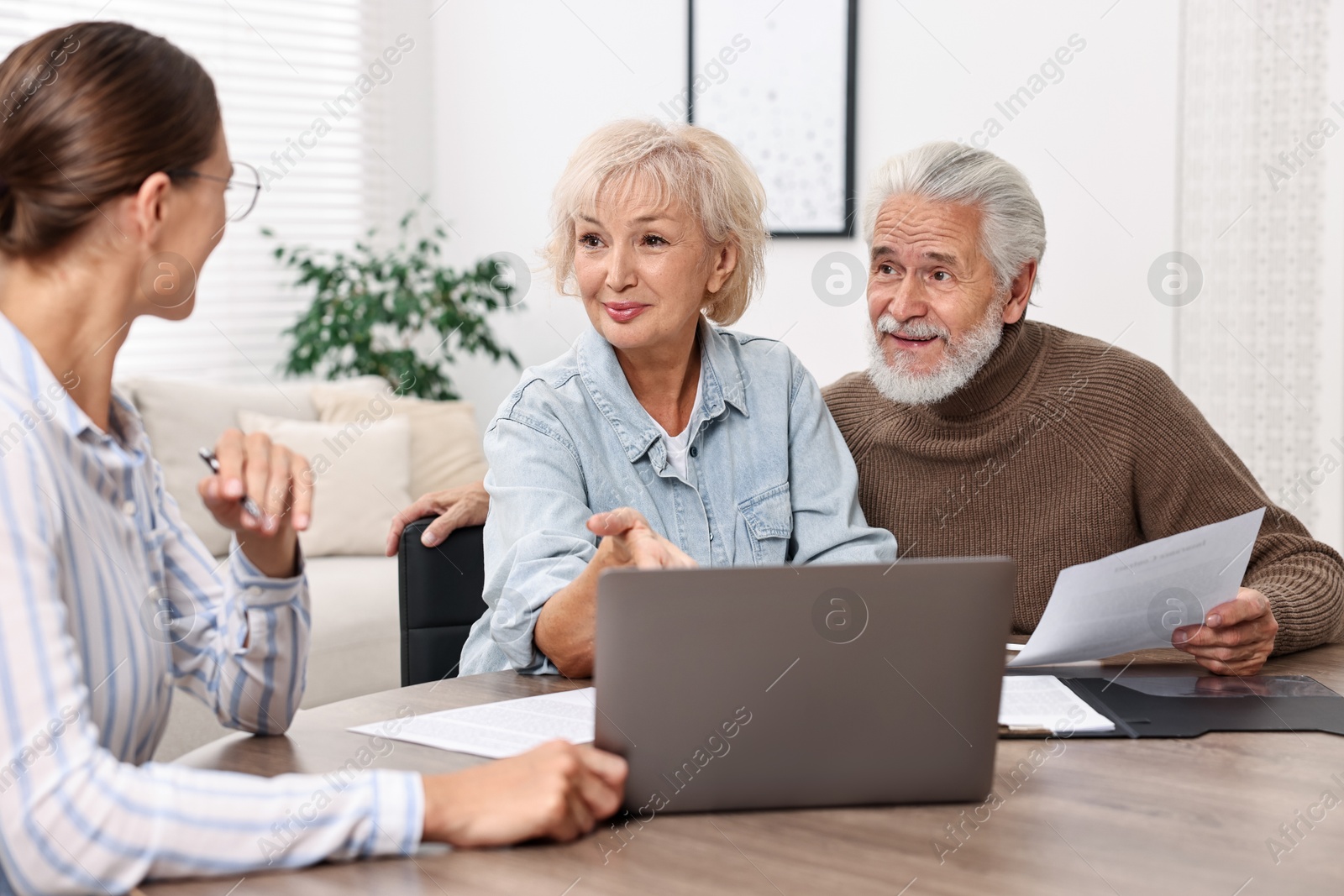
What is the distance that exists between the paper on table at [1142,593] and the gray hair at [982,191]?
2.29 feet

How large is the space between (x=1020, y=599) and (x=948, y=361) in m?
0.38

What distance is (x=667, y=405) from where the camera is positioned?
1817 mm

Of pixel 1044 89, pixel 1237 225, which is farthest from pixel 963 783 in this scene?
pixel 1044 89

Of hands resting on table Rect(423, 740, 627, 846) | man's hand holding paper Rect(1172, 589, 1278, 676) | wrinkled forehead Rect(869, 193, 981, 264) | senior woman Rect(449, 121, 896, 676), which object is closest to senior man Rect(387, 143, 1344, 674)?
wrinkled forehead Rect(869, 193, 981, 264)

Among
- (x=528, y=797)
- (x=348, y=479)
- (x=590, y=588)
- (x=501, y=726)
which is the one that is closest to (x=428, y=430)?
(x=348, y=479)

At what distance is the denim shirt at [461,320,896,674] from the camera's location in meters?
1.58

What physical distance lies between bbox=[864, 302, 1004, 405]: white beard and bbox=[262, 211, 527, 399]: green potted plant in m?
2.47

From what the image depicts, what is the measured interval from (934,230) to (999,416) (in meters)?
0.31

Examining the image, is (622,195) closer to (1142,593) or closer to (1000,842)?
(1142,593)

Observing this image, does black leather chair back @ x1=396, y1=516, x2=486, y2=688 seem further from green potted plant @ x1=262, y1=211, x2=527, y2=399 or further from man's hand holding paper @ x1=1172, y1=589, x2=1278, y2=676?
green potted plant @ x1=262, y1=211, x2=527, y2=399

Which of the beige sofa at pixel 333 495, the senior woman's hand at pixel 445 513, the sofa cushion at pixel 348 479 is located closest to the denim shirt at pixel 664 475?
the senior woman's hand at pixel 445 513

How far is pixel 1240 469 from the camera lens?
1896 mm

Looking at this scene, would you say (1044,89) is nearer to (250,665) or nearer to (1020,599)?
(1020,599)

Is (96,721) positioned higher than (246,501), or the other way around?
(246,501)
